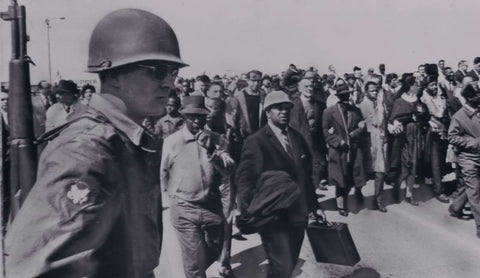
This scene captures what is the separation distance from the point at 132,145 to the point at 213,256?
2937 mm

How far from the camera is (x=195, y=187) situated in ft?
13.8

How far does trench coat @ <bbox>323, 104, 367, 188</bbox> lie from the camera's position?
7.08 meters

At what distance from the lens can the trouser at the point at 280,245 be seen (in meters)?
4.25

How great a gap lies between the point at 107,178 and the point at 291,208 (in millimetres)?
3091

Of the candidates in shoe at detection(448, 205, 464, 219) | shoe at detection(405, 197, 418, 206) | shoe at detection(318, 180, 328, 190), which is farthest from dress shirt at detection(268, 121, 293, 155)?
shoe at detection(318, 180, 328, 190)

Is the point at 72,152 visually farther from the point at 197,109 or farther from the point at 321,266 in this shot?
the point at 321,266

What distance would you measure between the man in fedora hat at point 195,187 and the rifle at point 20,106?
1496 millimetres

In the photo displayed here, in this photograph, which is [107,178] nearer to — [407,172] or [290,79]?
[290,79]

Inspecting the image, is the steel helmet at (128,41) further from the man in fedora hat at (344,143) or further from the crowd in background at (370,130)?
the man in fedora hat at (344,143)

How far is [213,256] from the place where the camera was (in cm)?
431

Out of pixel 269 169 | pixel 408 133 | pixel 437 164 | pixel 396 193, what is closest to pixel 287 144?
pixel 269 169

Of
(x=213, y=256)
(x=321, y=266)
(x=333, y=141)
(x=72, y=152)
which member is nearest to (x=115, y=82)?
(x=72, y=152)

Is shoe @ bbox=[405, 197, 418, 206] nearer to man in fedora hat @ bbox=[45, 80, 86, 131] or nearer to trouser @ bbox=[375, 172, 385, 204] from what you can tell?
trouser @ bbox=[375, 172, 385, 204]

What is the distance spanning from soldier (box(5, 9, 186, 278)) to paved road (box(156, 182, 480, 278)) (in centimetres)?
235
